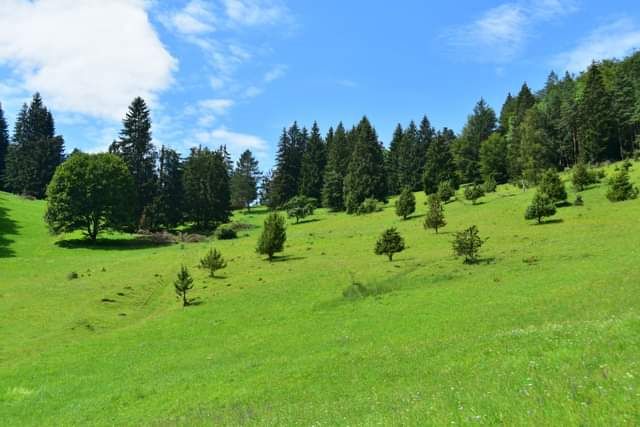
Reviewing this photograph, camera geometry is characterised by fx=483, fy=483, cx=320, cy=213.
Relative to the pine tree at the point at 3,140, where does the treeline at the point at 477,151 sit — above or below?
below

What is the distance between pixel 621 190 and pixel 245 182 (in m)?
97.9

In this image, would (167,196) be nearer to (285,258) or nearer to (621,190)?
(285,258)

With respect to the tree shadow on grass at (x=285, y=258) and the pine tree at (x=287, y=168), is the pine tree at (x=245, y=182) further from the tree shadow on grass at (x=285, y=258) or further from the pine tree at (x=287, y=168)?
the tree shadow on grass at (x=285, y=258)

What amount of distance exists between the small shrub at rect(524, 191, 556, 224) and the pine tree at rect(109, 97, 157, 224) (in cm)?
6856

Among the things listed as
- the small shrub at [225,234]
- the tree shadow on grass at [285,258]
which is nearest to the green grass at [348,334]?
the tree shadow on grass at [285,258]

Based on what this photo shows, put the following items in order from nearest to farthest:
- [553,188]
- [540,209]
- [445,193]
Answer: [540,209] → [553,188] → [445,193]

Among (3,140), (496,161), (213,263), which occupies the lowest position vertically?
(213,263)

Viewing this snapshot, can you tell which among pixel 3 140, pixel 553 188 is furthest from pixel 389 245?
pixel 3 140

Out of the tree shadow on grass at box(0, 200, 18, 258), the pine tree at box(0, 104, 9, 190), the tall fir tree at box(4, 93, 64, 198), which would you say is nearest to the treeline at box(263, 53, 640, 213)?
the tree shadow on grass at box(0, 200, 18, 258)

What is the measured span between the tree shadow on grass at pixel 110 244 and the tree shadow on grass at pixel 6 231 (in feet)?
22.4

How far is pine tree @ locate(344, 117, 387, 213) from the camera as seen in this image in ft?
310

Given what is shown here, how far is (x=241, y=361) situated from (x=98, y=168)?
6590 centimetres

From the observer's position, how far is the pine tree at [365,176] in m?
94.4

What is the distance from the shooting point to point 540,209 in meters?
53.5
